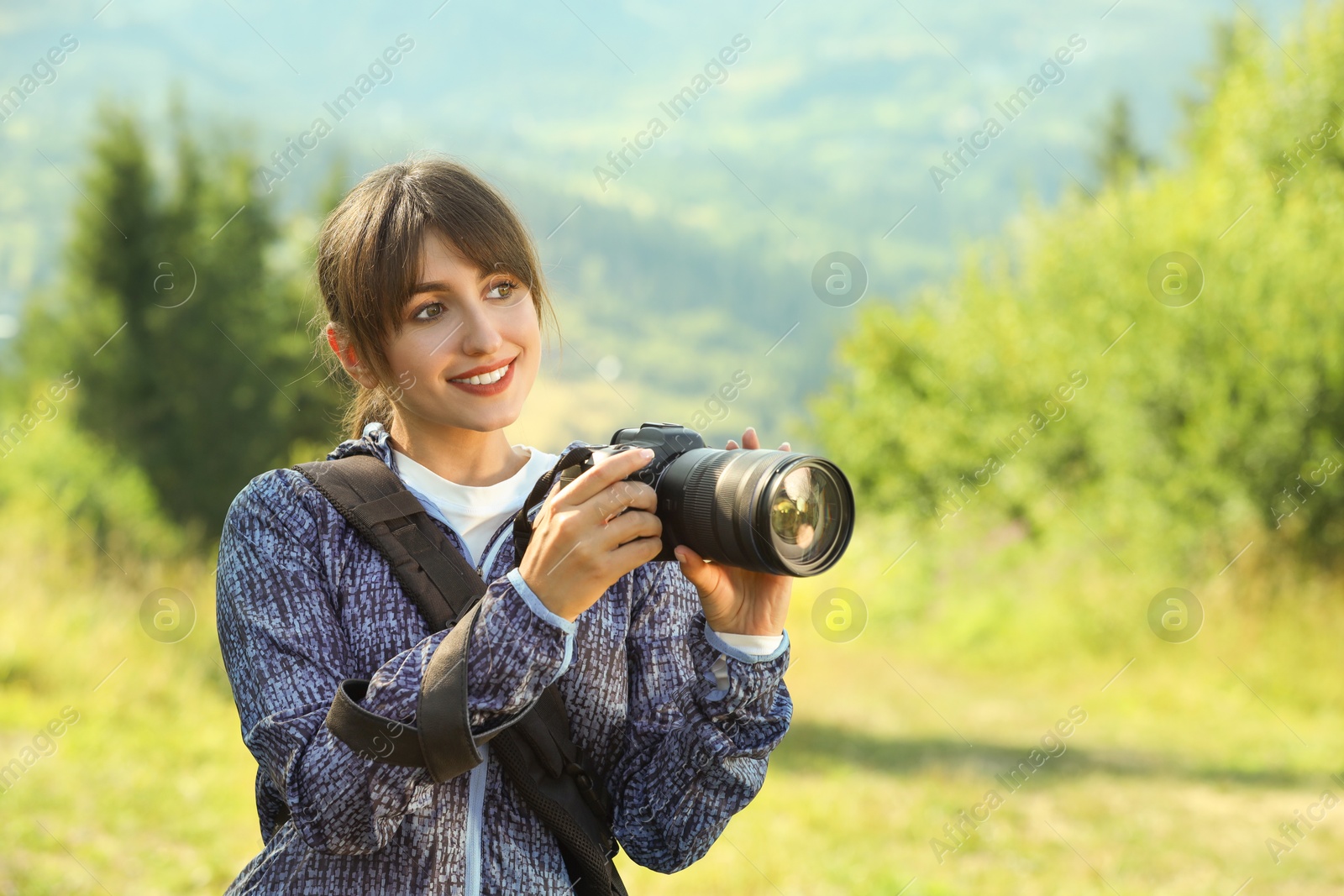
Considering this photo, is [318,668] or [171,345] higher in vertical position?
[171,345]

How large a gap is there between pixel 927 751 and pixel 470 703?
7.84m

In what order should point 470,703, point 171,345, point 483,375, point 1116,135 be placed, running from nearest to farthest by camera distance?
point 470,703 → point 483,375 → point 171,345 → point 1116,135

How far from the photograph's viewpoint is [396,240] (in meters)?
1.73

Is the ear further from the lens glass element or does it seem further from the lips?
the lens glass element

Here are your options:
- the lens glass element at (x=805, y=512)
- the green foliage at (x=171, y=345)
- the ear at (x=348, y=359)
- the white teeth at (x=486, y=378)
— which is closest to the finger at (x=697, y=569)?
the lens glass element at (x=805, y=512)

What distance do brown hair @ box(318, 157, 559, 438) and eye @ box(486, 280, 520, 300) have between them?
0.02 meters

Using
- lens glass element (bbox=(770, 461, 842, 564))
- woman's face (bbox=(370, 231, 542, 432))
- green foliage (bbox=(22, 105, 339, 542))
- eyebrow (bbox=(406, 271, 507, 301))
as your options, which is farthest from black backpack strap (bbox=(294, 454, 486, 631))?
green foliage (bbox=(22, 105, 339, 542))

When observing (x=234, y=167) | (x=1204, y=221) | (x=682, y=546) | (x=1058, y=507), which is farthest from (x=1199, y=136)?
(x=682, y=546)

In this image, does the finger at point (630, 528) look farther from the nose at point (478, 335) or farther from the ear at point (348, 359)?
the ear at point (348, 359)

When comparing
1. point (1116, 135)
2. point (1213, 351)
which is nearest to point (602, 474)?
point (1213, 351)

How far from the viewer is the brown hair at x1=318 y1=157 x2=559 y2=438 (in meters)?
1.73

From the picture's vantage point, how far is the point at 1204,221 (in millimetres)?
11391

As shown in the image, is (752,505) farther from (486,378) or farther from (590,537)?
(486,378)

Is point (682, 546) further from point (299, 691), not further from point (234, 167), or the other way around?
point (234, 167)
